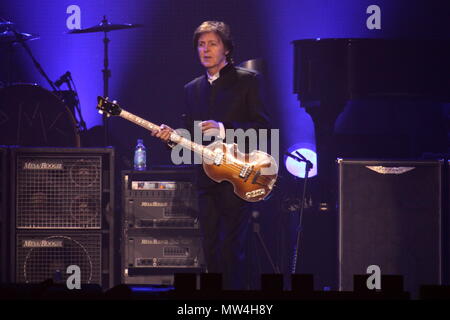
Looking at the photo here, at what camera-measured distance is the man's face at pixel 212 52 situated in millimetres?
4777

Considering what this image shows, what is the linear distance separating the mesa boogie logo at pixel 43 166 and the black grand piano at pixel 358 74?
2.01 m

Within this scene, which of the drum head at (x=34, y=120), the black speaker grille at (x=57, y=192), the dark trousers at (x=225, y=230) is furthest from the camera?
the drum head at (x=34, y=120)

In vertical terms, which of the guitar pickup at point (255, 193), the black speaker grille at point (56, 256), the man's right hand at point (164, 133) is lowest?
the black speaker grille at point (56, 256)

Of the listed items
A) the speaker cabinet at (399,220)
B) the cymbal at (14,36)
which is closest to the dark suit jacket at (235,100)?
the speaker cabinet at (399,220)

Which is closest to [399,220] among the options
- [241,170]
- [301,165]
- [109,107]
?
[241,170]

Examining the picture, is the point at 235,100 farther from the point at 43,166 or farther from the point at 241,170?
the point at 43,166

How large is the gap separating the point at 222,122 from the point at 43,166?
132 cm

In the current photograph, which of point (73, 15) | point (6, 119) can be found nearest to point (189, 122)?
point (6, 119)

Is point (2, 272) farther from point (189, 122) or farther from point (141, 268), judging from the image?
point (189, 122)

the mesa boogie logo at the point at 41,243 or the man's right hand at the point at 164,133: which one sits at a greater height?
the man's right hand at the point at 164,133

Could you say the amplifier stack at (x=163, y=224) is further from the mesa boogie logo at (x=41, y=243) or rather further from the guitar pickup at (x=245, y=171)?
the guitar pickup at (x=245, y=171)

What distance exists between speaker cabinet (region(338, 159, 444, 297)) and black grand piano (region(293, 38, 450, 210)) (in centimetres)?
53

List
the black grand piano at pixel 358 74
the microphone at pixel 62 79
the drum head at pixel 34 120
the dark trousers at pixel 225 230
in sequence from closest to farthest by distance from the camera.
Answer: the dark trousers at pixel 225 230 < the drum head at pixel 34 120 < the black grand piano at pixel 358 74 < the microphone at pixel 62 79

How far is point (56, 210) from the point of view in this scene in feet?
16.3
